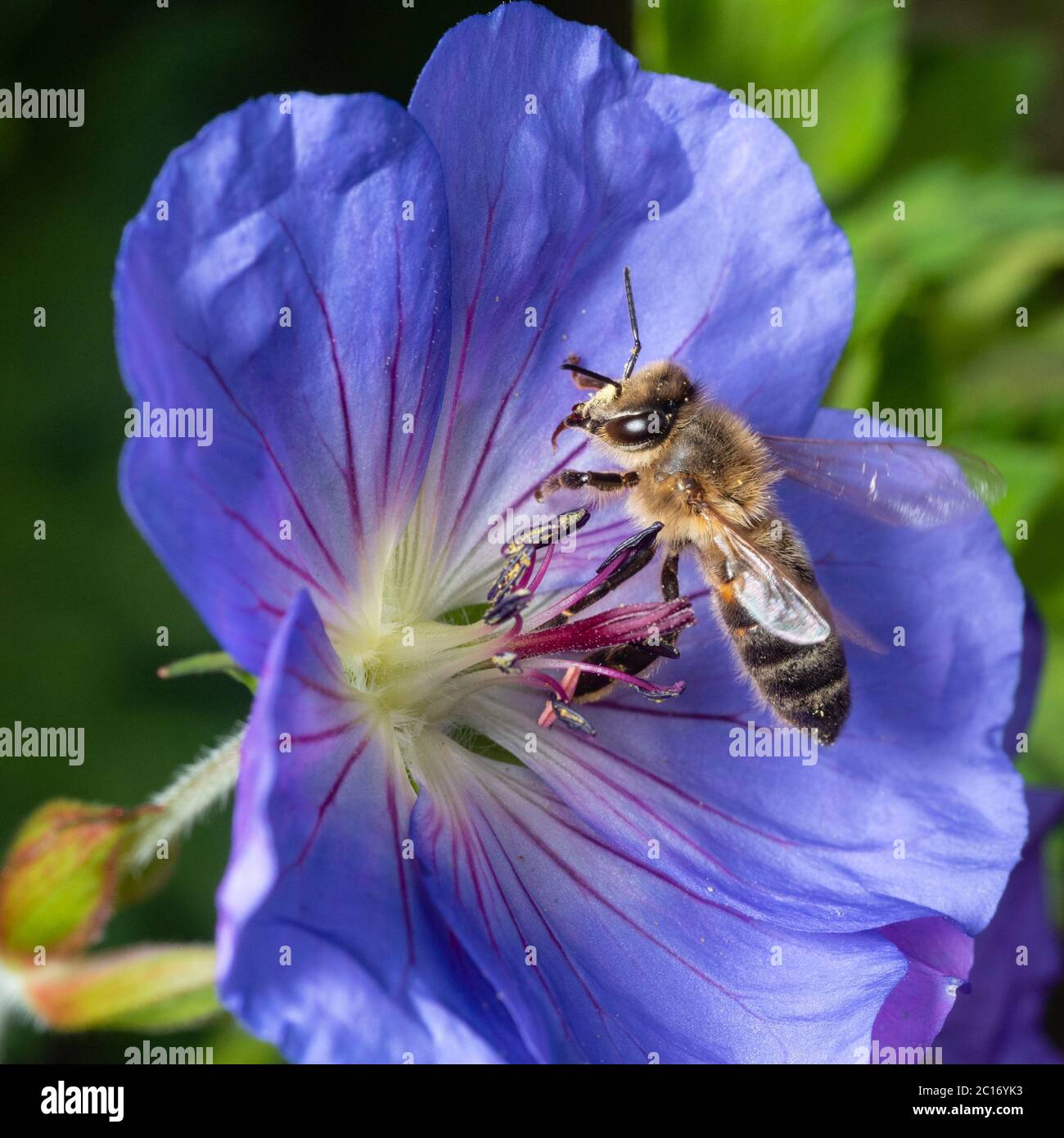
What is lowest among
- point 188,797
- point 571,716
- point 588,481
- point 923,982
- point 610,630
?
point 923,982

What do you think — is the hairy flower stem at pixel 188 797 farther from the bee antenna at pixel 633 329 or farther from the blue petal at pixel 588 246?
the bee antenna at pixel 633 329

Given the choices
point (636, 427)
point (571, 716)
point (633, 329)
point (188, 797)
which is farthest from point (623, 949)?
point (633, 329)

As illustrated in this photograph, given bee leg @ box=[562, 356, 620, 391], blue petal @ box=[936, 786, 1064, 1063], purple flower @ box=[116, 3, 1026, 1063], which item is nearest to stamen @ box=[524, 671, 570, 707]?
purple flower @ box=[116, 3, 1026, 1063]

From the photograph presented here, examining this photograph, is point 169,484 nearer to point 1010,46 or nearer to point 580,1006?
point 580,1006

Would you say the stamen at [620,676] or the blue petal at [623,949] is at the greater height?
the stamen at [620,676]

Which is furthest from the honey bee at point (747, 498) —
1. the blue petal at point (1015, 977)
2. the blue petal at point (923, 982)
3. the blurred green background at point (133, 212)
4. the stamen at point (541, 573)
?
the blurred green background at point (133, 212)

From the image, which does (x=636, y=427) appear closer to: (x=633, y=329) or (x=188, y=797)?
(x=633, y=329)
